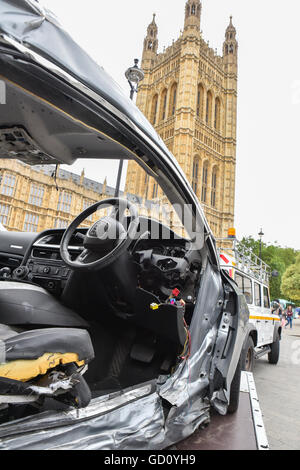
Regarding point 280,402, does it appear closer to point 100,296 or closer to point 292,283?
point 100,296

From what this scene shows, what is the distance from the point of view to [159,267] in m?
2.31

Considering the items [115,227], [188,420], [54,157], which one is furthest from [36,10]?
[188,420]

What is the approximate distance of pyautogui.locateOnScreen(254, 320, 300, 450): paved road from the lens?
8.72 ft

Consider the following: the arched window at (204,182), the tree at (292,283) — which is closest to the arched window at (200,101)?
the arched window at (204,182)

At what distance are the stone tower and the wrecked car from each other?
43.9 meters

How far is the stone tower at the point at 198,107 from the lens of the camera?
159 ft

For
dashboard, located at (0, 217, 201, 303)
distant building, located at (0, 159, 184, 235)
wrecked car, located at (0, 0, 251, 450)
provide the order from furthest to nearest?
1. distant building, located at (0, 159, 184, 235)
2. dashboard, located at (0, 217, 201, 303)
3. wrecked car, located at (0, 0, 251, 450)

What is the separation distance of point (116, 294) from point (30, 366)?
122 cm

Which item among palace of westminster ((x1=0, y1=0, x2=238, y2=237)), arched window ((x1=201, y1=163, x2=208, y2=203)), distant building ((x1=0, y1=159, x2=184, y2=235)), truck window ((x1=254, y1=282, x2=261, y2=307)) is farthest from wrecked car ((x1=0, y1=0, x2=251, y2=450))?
arched window ((x1=201, y1=163, x2=208, y2=203))

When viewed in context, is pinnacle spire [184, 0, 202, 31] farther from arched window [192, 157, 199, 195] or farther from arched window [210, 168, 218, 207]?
arched window [210, 168, 218, 207]

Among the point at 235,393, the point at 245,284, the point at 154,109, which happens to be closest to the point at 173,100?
the point at 154,109

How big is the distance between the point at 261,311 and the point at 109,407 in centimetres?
528

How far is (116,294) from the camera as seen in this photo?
237cm

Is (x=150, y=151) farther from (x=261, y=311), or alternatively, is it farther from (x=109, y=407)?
(x=261, y=311)
